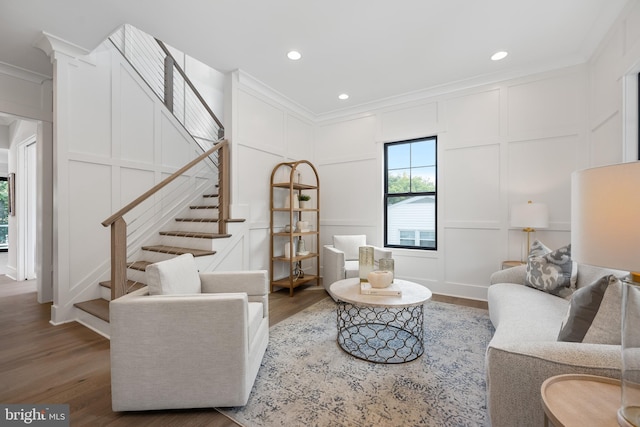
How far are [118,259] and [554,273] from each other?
349 cm

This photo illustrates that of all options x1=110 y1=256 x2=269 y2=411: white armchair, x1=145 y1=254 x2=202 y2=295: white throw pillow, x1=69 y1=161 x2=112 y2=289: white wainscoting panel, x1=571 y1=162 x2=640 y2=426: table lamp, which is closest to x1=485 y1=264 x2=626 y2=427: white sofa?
x1=571 y1=162 x2=640 y2=426: table lamp

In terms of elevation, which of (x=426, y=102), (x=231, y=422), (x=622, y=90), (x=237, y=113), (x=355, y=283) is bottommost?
(x=231, y=422)

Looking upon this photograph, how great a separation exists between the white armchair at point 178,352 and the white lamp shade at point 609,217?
1.49 meters

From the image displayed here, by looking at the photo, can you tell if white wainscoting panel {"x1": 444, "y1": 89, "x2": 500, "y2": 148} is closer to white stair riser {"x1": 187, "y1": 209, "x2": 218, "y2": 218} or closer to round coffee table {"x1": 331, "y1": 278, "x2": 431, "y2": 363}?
Result: round coffee table {"x1": 331, "y1": 278, "x2": 431, "y2": 363}

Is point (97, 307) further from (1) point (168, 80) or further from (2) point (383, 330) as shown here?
(1) point (168, 80)

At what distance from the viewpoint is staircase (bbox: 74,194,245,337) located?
2.77 m

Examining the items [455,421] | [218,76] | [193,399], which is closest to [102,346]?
[193,399]

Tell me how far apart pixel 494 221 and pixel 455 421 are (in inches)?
104

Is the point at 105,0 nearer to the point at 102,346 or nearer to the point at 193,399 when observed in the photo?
the point at 102,346

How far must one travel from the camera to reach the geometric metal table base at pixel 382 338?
2191 mm

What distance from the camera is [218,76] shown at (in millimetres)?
5535

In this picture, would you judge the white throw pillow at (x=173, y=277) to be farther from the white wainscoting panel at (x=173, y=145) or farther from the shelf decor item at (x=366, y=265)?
the white wainscoting panel at (x=173, y=145)

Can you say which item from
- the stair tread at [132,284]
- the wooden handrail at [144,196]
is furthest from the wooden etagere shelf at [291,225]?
the stair tread at [132,284]

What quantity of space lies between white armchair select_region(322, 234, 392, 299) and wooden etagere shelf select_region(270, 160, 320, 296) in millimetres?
417
